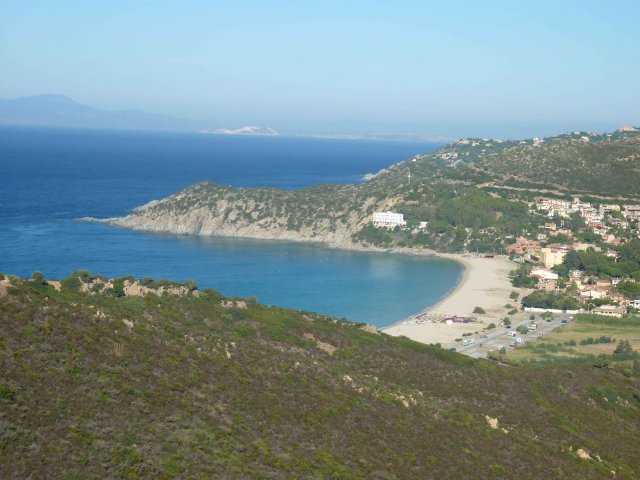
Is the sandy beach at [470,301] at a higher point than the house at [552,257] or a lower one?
lower

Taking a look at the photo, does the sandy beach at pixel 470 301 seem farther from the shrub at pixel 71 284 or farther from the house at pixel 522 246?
the shrub at pixel 71 284

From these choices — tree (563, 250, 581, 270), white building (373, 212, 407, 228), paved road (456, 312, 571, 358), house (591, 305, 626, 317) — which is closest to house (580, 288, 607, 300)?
house (591, 305, 626, 317)

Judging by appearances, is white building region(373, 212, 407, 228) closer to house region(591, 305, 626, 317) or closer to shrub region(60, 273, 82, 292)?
house region(591, 305, 626, 317)

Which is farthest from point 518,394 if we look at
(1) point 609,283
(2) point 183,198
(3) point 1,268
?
(2) point 183,198

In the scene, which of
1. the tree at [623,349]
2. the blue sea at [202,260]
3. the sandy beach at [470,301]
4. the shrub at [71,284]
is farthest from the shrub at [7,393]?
the blue sea at [202,260]

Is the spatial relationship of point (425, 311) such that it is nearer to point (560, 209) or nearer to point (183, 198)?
point (560, 209)
